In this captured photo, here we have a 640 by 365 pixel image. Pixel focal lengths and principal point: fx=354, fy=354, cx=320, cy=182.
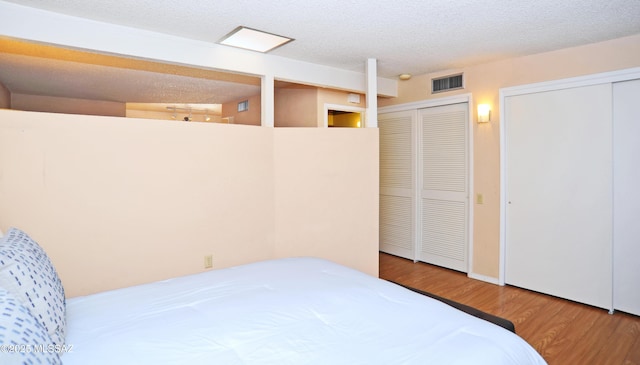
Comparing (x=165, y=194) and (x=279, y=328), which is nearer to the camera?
(x=279, y=328)

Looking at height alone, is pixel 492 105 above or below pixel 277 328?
above

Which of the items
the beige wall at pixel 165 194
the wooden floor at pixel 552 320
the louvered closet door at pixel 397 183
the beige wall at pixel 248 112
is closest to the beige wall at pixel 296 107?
the beige wall at pixel 248 112

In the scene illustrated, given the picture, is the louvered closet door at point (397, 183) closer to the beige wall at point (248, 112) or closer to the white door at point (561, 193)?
the white door at point (561, 193)

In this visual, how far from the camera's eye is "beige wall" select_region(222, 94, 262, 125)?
18.7ft

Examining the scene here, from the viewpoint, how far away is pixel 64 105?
602 centimetres

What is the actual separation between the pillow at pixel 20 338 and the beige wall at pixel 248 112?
477 cm

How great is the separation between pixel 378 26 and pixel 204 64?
1.58m

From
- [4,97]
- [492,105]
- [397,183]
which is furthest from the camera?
[4,97]

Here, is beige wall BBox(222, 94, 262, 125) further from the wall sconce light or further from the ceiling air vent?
the wall sconce light

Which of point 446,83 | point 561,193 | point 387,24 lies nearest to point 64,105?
point 387,24

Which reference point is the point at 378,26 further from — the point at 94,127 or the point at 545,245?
the point at 545,245

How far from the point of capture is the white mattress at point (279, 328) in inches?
48.2

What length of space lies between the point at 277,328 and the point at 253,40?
2.58 meters

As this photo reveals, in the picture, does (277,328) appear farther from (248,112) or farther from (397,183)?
(248,112)
